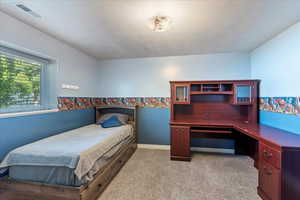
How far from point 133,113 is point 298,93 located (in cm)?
311

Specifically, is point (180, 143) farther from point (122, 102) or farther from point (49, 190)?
point (49, 190)

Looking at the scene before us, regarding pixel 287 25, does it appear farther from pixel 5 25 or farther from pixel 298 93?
pixel 5 25

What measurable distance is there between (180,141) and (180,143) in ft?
0.14

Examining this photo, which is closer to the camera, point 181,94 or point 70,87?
point 70,87

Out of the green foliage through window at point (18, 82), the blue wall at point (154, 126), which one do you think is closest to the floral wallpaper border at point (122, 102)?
the blue wall at point (154, 126)

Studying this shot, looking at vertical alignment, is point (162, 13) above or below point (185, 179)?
above

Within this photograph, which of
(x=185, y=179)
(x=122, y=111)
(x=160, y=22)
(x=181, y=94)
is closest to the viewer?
(x=160, y=22)

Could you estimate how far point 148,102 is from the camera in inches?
147

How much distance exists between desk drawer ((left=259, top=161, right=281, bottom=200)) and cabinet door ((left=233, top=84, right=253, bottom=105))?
145cm

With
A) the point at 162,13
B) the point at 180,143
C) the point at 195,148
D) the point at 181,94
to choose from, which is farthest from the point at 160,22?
the point at 195,148

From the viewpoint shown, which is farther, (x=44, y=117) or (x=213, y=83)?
(x=213, y=83)

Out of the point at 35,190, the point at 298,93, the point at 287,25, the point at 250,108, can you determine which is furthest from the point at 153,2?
the point at 250,108

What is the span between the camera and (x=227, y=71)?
3.41 m

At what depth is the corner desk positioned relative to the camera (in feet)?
5.00
